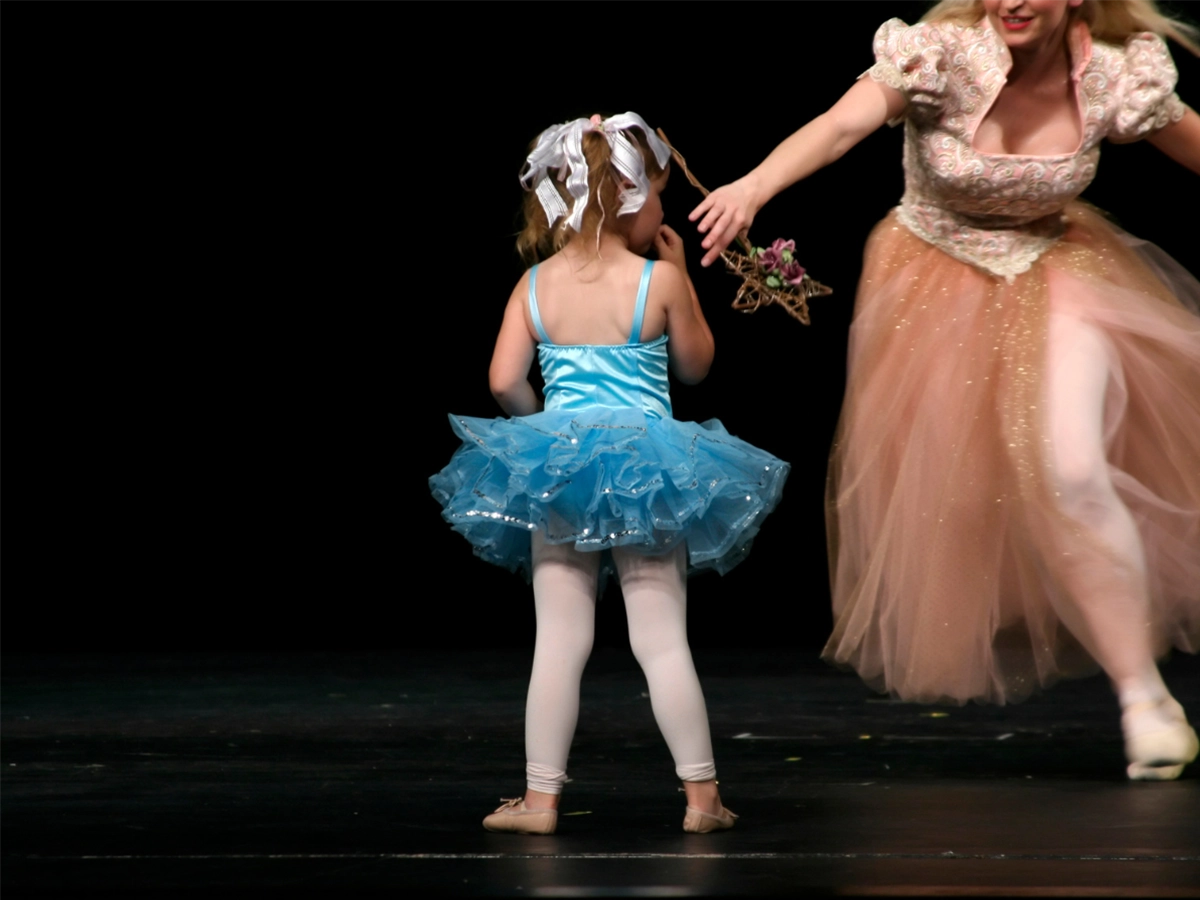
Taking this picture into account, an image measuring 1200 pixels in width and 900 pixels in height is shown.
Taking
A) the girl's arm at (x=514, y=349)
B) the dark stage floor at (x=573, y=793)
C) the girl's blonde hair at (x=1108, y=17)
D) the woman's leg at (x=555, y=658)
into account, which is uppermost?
the girl's blonde hair at (x=1108, y=17)

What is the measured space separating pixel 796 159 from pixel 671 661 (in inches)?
28.5

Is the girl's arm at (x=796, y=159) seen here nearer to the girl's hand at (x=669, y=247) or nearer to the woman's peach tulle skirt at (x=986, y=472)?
the girl's hand at (x=669, y=247)

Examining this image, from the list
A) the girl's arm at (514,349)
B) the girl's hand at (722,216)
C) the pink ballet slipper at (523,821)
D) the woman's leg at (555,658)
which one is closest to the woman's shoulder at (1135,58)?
the girl's hand at (722,216)

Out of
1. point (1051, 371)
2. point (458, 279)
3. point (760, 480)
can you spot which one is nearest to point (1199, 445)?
point (1051, 371)

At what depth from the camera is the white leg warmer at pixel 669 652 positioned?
2.21 metres

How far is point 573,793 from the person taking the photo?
8.28 ft

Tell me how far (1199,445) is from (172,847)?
166 cm

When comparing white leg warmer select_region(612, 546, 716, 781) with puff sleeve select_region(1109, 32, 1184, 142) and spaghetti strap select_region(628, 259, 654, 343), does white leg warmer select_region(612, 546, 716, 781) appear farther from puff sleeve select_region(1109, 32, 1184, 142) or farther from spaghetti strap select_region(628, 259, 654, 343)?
puff sleeve select_region(1109, 32, 1184, 142)

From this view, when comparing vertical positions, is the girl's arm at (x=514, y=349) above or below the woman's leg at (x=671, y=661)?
above

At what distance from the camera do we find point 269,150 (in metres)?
4.99

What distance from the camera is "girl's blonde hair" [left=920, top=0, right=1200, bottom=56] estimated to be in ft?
9.18

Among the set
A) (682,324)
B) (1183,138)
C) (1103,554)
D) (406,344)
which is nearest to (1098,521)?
(1103,554)

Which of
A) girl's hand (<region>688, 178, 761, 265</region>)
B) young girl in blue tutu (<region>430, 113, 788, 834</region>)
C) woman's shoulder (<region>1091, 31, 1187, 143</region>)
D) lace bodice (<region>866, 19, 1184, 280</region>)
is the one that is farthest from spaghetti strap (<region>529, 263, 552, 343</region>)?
woman's shoulder (<region>1091, 31, 1187, 143</region>)

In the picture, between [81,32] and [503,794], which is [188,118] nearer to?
[81,32]
